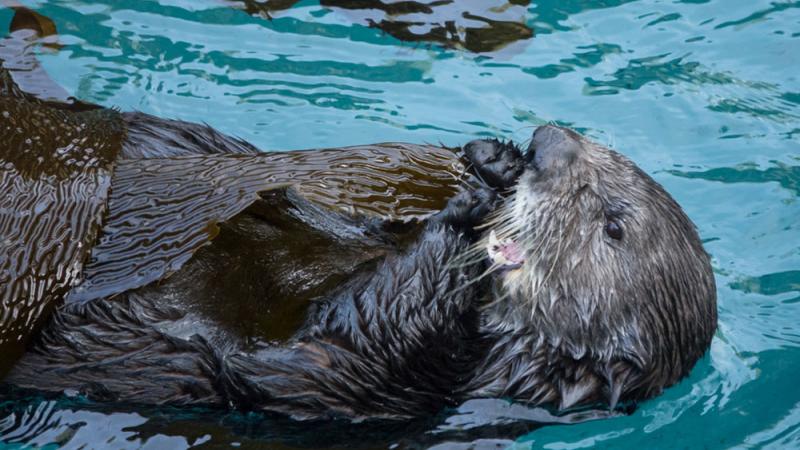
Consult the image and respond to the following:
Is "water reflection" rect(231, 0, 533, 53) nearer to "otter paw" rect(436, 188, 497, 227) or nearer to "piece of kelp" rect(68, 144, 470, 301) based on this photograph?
"piece of kelp" rect(68, 144, 470, 301)

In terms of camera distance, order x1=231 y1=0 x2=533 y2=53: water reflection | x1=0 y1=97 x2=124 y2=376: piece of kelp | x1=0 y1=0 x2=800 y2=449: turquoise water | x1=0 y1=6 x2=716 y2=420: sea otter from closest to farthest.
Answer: x1=0 y1=97 x2=124 y2=376: piece of kelp
x1=0 y1=6 x2=716 y2=420: sea otter
x1=0 y1=0 x2=800 y2=449: turquoise water
x1=231 y1=0 x2=533 y2=53: water reflection

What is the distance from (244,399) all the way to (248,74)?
8.70ft

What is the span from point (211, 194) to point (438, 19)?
2.92 metres

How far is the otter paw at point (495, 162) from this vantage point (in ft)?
13.4

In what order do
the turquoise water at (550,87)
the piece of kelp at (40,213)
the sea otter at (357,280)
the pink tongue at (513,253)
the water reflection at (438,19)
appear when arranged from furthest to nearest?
1. the water reflection at (438,19)
2. the turquoise water at (550,87)
3. the pink tongue at (513,253)
4. the sea otter at (357,280)
5. the piece of kelp at (40,213)

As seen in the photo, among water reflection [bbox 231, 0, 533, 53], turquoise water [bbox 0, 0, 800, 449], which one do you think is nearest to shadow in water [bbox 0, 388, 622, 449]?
turquoise water [bbox 0, 0, 800, 449]

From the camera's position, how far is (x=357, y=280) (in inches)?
155

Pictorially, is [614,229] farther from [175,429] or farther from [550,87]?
[550,87]

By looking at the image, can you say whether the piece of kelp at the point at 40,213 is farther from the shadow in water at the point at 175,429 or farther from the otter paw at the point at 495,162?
the otter paw at the point at 495,162

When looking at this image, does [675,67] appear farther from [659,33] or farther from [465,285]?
[465,285]

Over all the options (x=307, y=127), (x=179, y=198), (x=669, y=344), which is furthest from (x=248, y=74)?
(x=669, y=344)

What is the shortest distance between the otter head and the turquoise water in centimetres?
101

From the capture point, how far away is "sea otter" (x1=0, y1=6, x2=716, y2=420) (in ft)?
12.5

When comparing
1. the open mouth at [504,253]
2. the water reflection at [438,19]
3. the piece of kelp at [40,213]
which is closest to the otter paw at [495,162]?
the open mouth at [504,253]
